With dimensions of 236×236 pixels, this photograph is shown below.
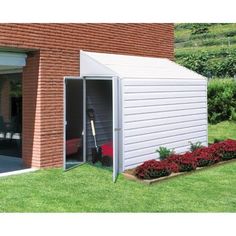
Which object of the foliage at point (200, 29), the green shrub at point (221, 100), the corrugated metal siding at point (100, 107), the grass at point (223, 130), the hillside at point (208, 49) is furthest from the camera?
the foliage at point (200, 29)

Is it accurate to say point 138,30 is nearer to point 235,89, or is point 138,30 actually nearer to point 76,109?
point 76,109

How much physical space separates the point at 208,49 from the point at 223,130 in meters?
31.3

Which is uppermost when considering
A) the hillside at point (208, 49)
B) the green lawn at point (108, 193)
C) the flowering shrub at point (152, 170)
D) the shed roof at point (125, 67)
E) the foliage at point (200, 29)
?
the foliage at point (200, 29)

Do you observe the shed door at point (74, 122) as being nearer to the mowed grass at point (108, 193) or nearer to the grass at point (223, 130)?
Answer: the mowed grass at point (108, 193)

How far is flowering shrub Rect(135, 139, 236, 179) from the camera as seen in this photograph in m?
11.8

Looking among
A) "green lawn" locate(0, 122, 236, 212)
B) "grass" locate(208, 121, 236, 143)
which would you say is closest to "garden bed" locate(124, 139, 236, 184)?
"green lawn" locate(0, 122, 236, 212)

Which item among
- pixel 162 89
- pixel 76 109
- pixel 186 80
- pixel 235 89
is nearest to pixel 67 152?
pixel 76 109

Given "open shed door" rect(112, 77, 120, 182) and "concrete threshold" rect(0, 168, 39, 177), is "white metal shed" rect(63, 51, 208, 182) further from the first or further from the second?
"concrete threshold" rect(0, 168, 39, 177)

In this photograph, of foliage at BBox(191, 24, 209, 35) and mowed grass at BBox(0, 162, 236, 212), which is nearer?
mowed grass at BBox(0, 162, 236, 212)

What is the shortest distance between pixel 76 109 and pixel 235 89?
12516 millimetres

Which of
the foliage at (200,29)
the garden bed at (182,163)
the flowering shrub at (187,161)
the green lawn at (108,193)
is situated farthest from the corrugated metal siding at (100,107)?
the foliage at (200,29)

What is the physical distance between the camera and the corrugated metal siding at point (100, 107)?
14523 mm

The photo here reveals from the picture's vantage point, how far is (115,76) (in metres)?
12.3

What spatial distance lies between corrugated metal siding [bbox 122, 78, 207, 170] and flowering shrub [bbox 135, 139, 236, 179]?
2.81 feet
